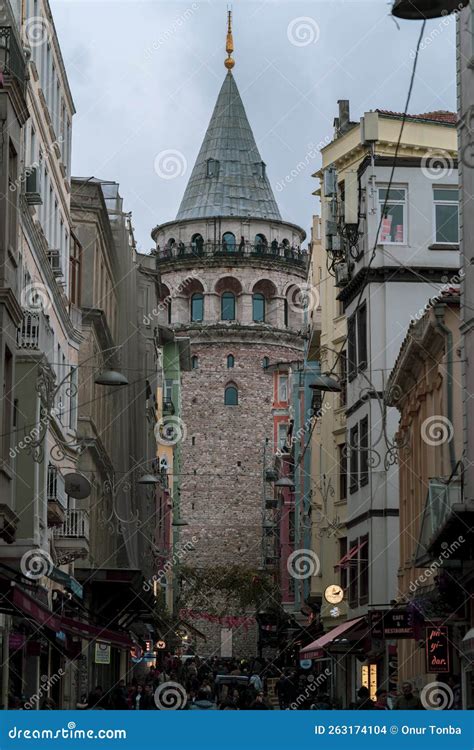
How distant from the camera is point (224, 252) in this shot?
111000 millimetres

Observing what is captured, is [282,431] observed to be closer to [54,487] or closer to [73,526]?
[73,526]

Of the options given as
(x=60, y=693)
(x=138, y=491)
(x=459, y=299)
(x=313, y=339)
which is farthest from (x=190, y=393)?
(x=459, y=299)

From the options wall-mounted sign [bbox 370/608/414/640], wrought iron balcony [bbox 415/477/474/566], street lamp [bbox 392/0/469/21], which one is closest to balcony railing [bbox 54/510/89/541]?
wall-mounted sign [bbox 370/608/414/640]

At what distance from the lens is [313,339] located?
59.7 meters

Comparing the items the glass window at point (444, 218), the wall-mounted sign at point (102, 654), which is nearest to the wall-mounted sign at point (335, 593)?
the wall-mounted sign at point (102, 654)

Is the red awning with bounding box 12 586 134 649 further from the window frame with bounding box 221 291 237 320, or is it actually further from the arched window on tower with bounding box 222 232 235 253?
the arched window on tower with bounding box 222 232 235 253

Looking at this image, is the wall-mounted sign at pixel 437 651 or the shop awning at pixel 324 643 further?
the shop awning at pixel 324 643

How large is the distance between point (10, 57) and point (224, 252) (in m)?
87.1

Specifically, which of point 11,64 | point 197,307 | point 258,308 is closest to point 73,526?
point 11,64

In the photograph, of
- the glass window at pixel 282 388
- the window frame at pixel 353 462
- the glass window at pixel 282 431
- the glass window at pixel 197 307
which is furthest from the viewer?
the glass window at pixel 197 307

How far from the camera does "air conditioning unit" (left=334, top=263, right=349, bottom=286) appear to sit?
44188 mm

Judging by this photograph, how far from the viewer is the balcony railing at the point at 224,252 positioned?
4333 inches

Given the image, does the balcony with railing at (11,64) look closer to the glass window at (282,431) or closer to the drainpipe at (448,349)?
the drainpipe at (448,349)

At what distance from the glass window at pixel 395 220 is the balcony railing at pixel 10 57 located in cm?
1739
